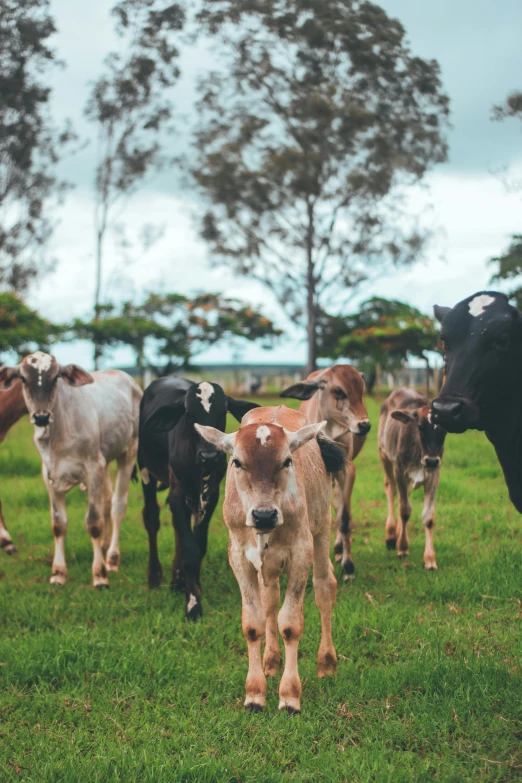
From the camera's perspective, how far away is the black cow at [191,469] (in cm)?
637

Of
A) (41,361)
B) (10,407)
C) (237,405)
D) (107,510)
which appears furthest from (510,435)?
(10,407)

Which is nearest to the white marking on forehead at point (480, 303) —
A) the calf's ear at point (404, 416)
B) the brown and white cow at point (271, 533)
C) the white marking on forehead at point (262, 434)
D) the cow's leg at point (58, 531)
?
the brown and white cow at point (271, 533)

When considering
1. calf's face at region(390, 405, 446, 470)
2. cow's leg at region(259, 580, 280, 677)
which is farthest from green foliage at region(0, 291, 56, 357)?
cow's leg at region(259, 580, 280, 677)

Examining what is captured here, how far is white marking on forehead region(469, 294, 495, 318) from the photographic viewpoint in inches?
170

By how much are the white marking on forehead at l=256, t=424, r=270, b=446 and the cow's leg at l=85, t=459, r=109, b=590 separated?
362 cm

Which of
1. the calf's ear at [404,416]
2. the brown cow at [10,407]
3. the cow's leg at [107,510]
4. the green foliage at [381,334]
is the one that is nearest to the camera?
the calf's ear at [404,416]

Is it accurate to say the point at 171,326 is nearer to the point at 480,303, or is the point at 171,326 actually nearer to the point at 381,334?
the point at 381,334

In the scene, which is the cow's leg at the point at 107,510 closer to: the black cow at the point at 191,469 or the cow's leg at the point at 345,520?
the black cow at the point at 191,469

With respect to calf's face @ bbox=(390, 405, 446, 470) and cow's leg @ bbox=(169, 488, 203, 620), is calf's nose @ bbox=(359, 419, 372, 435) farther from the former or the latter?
cow's leg @ bbox=(169, 488, 203, 620)

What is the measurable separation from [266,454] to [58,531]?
409cm

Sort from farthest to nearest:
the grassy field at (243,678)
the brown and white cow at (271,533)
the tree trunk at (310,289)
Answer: the tree trunk at (310,289) < the brown and white cow at (271,533) < the grassy field at (243,678)

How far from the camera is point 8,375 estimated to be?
775cm

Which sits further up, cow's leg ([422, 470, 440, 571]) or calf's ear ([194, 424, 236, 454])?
calf's ear ([194, 424, 236, 454])

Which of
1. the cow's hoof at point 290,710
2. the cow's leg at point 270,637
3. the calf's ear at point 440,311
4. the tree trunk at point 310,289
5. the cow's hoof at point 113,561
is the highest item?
the tree trunk at point 310,289
